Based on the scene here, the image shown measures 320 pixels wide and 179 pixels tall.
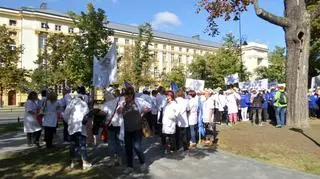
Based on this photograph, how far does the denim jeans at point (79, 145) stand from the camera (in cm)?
1096

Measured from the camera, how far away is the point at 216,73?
65062 millimetres

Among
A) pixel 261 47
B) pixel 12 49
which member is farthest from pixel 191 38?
pixel 12 49

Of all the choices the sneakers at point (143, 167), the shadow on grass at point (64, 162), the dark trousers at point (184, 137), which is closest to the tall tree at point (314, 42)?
the dark trousers at point (184, 137)

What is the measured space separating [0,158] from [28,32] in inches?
2992

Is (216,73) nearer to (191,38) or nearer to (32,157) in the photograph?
(32,157)

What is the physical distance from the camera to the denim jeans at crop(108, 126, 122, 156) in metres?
11.0

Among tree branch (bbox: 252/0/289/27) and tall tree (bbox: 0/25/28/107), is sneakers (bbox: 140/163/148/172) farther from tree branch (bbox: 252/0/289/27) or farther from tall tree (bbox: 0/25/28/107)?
tall tree (bbox: 0/25/28/107)

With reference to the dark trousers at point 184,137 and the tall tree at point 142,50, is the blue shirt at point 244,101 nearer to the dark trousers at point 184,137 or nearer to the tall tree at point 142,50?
the dark trousers at point 184,137

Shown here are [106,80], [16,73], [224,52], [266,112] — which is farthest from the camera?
[224,52]

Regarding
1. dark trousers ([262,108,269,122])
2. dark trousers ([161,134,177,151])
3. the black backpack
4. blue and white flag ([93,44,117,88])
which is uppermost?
blue and white flag ([93,44,117,88])

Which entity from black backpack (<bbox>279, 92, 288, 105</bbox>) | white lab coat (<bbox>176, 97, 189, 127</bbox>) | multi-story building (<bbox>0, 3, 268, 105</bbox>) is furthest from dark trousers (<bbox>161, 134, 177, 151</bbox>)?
multi-story building (<bbox>0, 3, 268, 105</bbox>)

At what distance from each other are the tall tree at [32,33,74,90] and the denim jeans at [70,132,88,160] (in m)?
48.7

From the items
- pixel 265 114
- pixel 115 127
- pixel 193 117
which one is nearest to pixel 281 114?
pixel 265 114

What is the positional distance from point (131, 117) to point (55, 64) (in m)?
53.5
